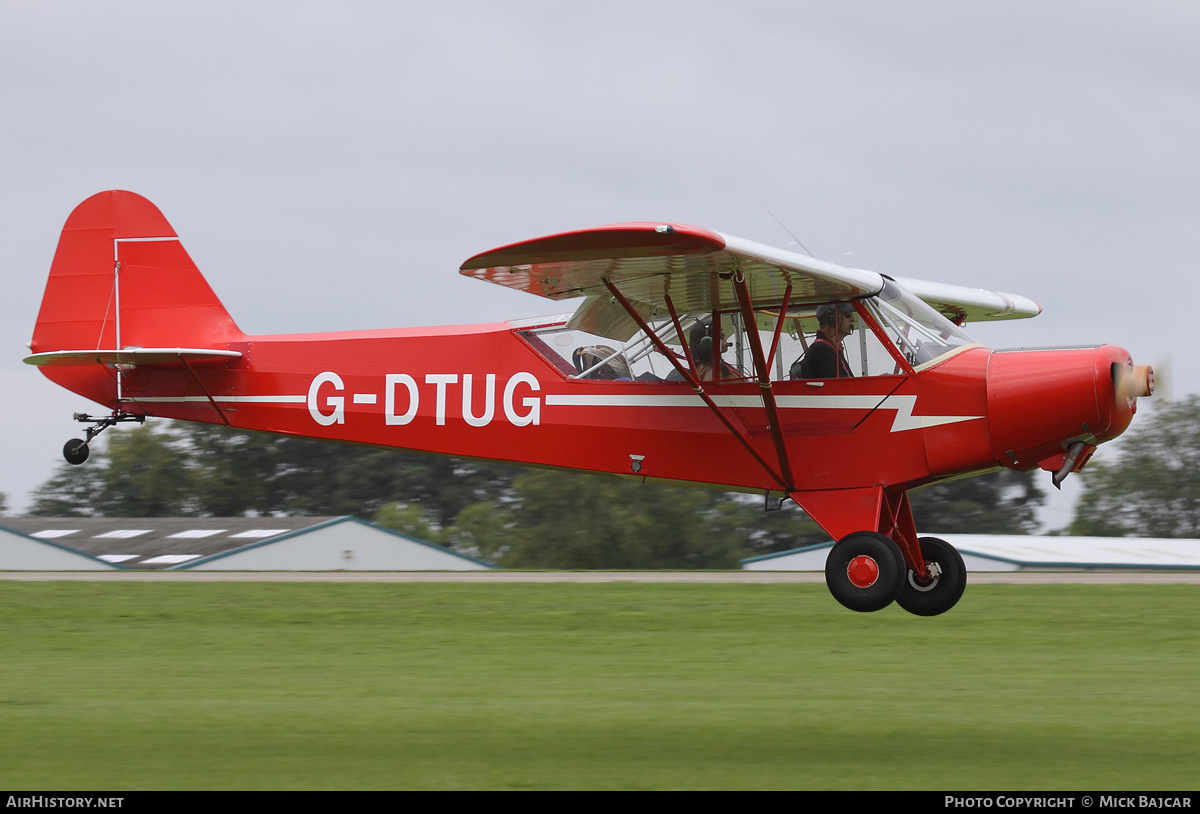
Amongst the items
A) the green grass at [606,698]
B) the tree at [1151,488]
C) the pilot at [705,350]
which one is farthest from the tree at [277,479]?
the pilot at [705,350]

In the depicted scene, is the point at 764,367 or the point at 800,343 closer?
the point at 764,367

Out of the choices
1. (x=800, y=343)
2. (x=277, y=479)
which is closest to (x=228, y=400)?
(x=800, y=343)

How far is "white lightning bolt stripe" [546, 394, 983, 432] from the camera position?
405 inches

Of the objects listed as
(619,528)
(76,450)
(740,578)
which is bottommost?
(619,528)

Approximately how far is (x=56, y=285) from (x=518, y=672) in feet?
23.2

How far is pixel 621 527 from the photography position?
4912cm

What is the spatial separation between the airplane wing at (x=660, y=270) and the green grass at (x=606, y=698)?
304 centimetres

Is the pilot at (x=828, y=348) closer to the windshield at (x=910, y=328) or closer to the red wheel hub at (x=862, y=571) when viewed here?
the windshield at (x=910, y=328)

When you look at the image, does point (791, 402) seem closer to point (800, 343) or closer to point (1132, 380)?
point (800, 343)

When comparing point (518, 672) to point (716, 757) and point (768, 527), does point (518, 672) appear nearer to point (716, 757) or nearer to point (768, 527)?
point (716, 757)

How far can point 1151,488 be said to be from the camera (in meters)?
52.2

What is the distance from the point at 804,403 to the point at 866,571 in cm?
152

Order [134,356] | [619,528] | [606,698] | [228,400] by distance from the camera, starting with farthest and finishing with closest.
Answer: [619,528]
[228,400]
[134,356]
[606,698]

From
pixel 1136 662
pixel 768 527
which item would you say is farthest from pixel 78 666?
pixel 768 527
